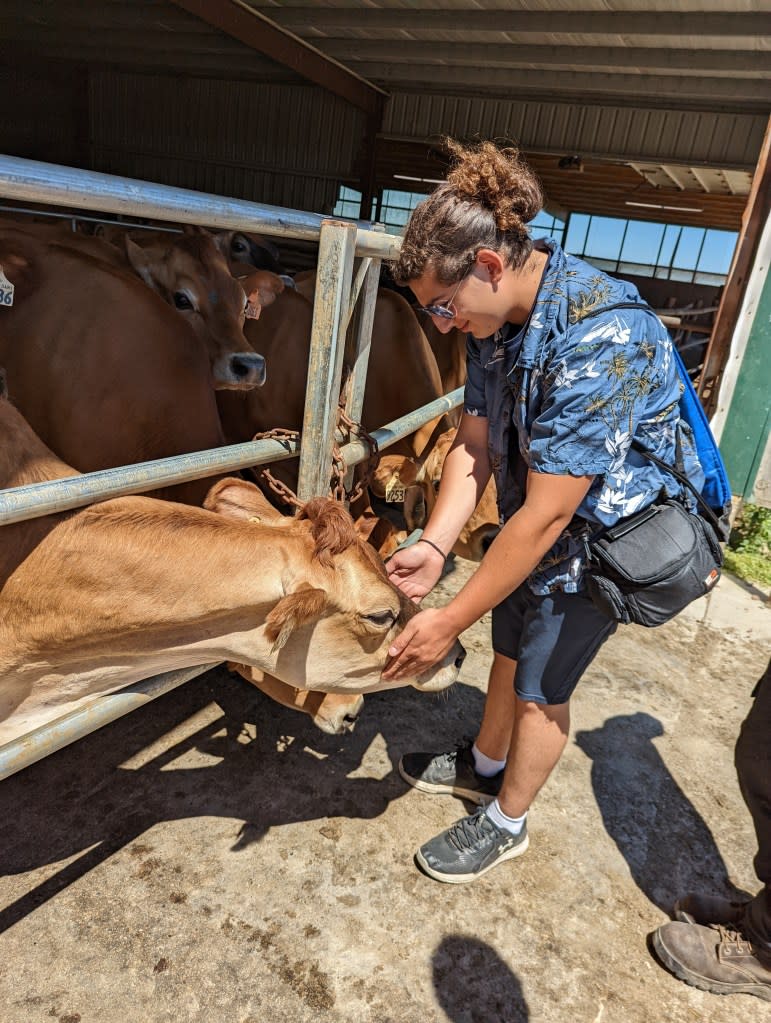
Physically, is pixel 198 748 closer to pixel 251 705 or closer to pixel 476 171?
pixel 251 705

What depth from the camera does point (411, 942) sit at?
2.17 meters

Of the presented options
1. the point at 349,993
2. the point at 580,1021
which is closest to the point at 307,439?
the point at 349,993

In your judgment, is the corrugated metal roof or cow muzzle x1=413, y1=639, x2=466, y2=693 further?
the corrugated metal roof

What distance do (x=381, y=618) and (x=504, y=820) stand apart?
3.24 ft

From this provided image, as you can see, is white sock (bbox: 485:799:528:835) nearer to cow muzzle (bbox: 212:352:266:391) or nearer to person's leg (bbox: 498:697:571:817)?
person's leg (bbox: 498:697:571:817)

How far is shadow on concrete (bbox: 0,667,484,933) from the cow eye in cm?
99

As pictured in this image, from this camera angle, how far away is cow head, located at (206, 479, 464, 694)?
1.81 meters

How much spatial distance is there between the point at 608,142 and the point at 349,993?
29.7 ft

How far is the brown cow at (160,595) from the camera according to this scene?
1.68 metres

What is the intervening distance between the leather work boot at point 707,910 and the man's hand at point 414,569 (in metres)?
1.22

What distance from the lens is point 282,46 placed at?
7.84m

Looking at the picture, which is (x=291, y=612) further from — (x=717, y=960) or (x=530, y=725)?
(x=717, y=960)

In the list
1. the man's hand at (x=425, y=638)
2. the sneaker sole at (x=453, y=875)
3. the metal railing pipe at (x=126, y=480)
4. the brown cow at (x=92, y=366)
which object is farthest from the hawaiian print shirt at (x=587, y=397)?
the brown cow at (x=92, y=366)

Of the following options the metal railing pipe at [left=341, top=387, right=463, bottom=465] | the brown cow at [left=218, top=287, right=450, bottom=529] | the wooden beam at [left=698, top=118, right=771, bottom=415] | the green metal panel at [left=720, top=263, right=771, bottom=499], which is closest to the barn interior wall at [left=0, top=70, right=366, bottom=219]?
the wooden beam at [left=698, top=118, right=771, bottom=415]
